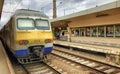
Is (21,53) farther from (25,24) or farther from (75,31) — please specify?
(75,31)

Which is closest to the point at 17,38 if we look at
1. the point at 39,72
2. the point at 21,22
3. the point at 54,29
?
the point at 21,22

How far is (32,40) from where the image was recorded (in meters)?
7.90

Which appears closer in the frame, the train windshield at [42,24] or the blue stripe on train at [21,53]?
the blue stripe on train at [21,53]

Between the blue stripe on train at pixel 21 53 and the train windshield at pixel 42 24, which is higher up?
the train windshield at pixel 42 24

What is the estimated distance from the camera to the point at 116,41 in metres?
12.9

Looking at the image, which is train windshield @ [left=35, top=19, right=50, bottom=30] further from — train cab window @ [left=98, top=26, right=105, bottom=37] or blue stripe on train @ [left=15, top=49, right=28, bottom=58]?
train cab window @ [left=98, top=26, right=105, bottom=37]

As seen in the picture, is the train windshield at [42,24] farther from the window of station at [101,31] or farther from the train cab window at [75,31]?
the train cab window at [75,31]

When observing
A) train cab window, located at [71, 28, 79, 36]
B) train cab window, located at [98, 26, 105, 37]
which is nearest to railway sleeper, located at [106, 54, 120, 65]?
train cab window, located at [98, 26, 105, 37]

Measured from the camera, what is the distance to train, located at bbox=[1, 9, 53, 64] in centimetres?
770

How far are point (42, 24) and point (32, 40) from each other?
4.45 ft

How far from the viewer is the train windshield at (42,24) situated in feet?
28.0

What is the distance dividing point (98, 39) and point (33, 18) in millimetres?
8853

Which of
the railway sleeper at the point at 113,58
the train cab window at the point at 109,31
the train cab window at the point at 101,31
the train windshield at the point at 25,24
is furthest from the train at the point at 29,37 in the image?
the train cab window at the point at 101,31

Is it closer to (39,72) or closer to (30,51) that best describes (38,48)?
(30,51)
